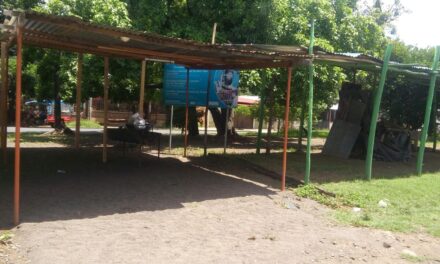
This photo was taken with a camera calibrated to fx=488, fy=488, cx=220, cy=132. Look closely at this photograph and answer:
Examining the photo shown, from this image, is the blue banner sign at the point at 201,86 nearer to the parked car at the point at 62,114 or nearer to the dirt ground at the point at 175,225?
the dirt ground at the point at 175,225

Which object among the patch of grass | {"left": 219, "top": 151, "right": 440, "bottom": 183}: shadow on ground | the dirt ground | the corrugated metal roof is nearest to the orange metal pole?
the corrugated metal roof

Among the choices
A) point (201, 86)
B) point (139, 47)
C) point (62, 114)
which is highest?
point (139, 47)

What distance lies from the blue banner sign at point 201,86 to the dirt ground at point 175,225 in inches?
159

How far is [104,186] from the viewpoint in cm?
881

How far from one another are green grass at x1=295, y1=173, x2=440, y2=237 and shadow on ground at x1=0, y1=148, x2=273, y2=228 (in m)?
1.38

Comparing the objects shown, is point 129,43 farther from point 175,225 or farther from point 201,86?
point 201,86

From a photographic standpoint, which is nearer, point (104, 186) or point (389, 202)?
point (104, 186)

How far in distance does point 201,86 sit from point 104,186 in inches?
227

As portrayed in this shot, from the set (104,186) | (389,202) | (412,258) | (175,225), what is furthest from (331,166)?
(175,225)

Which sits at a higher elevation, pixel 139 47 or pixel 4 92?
pixel 139 47

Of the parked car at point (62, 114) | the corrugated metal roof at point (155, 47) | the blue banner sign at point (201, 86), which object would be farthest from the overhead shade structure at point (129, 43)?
the parked car at point (62, 114)

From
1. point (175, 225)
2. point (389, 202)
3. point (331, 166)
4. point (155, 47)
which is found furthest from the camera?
point (331, 166)

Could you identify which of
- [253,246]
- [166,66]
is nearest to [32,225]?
[253,246]

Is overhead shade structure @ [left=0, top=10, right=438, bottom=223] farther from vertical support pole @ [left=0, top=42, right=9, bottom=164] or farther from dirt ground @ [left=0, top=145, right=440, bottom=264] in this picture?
dirt ground @ [left=0, top=145, right=440, bottom=264]
